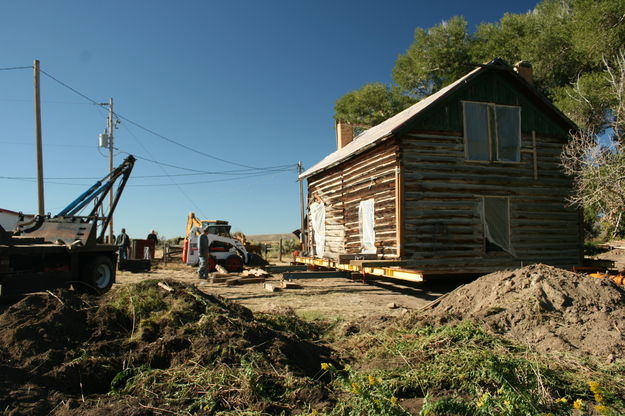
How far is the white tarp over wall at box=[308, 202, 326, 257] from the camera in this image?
19.2 m

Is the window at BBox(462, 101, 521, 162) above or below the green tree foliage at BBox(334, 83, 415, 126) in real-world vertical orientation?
below

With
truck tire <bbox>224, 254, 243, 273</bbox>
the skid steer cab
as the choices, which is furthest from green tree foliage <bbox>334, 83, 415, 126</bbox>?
truck tire <bbox>224, 254, 243, 273</bbox>

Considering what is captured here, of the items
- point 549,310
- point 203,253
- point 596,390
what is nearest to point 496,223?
point 549,310

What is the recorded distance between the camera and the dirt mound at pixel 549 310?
17.7ft

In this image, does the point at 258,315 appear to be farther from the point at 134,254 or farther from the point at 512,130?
the point at 134,254

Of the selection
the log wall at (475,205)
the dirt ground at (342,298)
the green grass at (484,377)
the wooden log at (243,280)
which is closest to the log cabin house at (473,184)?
the log wall at (475,205)

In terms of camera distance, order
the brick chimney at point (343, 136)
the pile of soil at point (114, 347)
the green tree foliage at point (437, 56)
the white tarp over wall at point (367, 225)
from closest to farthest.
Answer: the pile of soil at point (114, 347), the white tarp over wall at point (367, 225), the brick chimney at point (343, 136), the green tree foliage at point (437, 56)

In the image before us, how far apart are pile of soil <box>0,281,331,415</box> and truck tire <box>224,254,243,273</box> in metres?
13.3

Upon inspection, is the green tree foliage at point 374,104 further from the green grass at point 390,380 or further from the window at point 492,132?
the green grass at point 390,380

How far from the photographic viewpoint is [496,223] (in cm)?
1397

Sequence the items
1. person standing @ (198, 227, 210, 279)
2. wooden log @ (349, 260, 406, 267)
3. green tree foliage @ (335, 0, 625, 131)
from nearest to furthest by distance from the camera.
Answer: wooden log @ (349, 260, 406, 267) → person standing @ (198, 227, 210, 279) → green tree foliage @ (335, 0, 625, 131)

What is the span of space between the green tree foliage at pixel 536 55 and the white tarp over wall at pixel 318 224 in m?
10.9

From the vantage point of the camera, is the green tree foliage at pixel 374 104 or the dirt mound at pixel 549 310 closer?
the dirt mound at pixel 549 310

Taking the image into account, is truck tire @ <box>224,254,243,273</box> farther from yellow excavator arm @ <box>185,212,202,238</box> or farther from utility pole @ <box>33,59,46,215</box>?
utility pole @ <box>33,59,46,215</box>
